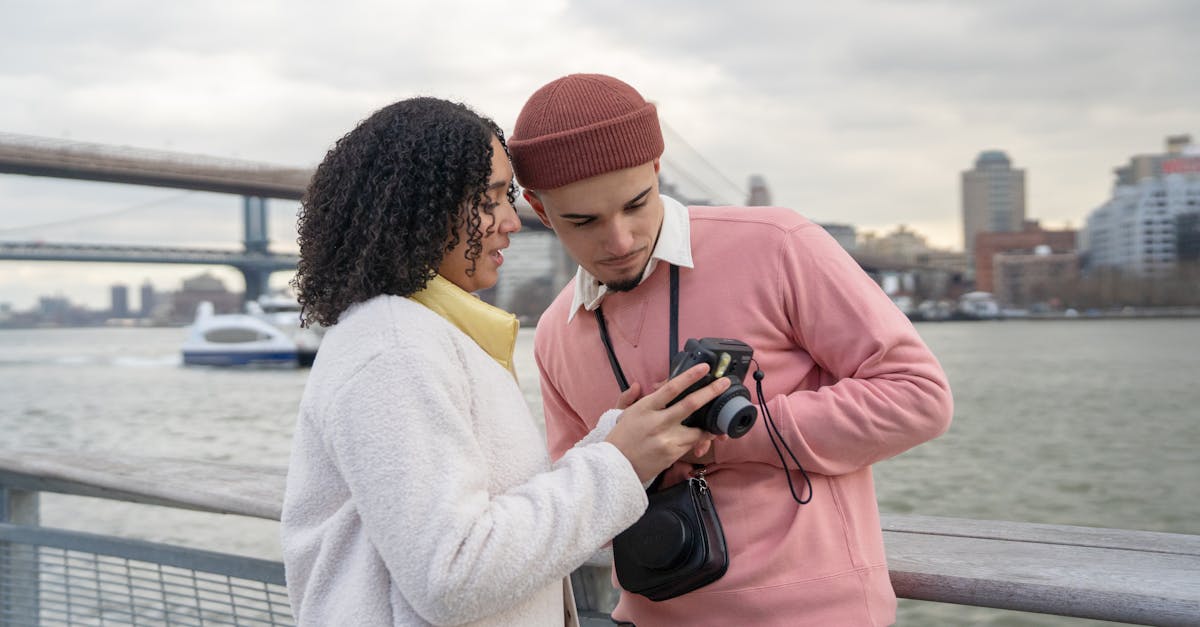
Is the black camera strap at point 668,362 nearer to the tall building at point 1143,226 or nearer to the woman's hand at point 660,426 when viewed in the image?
the woman's hand at point 660,426

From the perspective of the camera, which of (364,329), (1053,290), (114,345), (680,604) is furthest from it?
(114,345)

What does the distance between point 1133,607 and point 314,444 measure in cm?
82

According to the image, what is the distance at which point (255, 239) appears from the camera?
28.1m

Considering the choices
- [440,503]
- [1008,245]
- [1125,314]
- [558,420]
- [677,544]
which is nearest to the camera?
[440,503]

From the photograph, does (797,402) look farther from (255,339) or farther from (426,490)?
(255,339)

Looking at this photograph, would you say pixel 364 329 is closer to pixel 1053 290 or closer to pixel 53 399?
pixel 53 399

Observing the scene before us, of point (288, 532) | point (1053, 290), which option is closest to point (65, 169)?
point (288, 532)

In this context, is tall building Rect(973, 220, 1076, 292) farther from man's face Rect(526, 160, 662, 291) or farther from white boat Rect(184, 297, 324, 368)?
man's face Rect(526, 160, 662, 291)

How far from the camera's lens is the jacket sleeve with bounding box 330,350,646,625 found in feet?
2.69

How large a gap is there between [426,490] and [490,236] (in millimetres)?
280

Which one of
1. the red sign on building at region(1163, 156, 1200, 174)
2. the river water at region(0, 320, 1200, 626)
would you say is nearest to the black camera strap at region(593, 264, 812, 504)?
the river water at region(0, 320, 1200, 626)

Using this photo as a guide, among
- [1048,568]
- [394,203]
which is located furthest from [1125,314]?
[394,203]

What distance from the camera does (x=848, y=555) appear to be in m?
1.07

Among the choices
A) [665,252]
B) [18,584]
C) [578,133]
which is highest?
[578,133]
